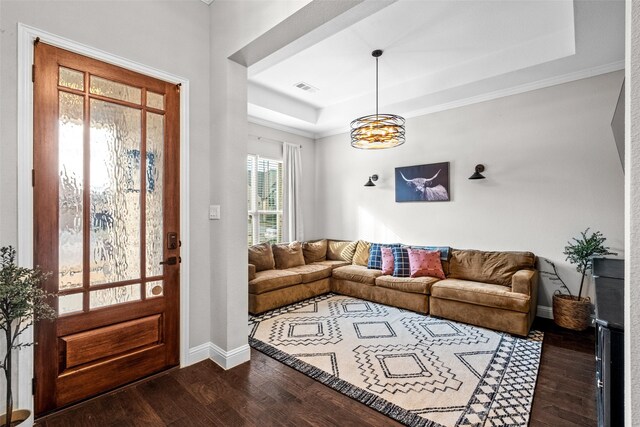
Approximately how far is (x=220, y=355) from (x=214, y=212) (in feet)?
3.94

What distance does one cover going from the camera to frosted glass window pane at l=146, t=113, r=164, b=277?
2.38m

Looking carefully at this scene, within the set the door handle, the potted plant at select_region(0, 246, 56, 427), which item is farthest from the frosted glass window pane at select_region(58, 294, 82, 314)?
the door handle

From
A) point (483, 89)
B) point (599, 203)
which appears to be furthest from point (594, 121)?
point (483, 89)

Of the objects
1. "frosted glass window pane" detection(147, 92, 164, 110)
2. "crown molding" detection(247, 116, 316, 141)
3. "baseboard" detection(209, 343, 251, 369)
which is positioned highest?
"crown molding" detection(247, 116, 316, 141)

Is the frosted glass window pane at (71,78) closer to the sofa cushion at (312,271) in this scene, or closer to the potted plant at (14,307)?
the potted plant at (14,307)

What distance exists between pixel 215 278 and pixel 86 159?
1.28m

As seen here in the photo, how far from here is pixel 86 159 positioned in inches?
81.9

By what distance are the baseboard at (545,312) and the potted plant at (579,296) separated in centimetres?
23

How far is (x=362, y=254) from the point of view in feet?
16.9

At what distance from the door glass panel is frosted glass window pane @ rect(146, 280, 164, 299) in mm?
136

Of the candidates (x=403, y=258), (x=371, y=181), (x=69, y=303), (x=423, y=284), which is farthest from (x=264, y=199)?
(x=69, y=303)

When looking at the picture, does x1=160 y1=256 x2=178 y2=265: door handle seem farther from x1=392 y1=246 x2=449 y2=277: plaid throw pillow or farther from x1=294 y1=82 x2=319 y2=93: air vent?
x1=294 y1=82 x2=319 y2=93: air vent

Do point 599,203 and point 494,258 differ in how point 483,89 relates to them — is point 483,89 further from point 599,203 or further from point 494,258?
point 494,258

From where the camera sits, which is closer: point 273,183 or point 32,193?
point 32,193
